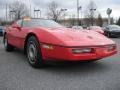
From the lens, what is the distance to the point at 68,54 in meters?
4.36

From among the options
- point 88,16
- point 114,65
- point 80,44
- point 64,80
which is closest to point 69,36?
point 80,44

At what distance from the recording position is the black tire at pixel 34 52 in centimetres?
493

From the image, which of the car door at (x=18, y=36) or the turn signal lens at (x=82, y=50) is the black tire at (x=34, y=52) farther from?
the turn signal lens at (x=82, y=50)

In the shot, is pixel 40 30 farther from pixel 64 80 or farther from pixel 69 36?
pixel 64 80

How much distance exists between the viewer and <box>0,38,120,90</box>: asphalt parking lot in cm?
375

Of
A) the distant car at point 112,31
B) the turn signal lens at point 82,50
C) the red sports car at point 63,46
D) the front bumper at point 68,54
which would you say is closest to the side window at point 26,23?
the red sports car at point 63,46

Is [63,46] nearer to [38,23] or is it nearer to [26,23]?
[38,23]

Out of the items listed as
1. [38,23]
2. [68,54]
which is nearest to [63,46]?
[68,54]

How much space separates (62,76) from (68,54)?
44cm

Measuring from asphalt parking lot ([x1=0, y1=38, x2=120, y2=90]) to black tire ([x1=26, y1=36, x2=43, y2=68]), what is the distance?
0.13 meters

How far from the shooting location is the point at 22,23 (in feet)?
21.1

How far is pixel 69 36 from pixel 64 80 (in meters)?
1.04

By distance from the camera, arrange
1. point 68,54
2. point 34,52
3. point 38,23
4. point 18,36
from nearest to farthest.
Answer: point 68,54 → point 34,52 → point 18,36 → point 38,23

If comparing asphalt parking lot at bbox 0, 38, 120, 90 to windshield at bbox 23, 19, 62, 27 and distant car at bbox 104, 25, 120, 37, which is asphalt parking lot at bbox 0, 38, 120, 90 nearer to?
windshield at bbox 23, 19, 62, 27
